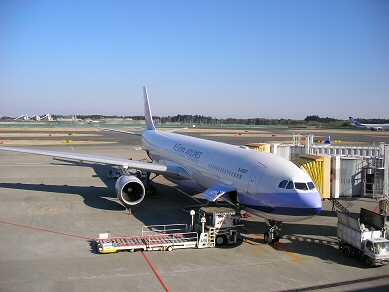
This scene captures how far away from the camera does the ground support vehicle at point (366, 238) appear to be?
13.1 meters

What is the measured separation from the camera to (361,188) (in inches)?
878

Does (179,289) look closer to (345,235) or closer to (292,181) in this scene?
(292,181)

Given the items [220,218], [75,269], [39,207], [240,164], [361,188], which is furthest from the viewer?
[361,188]

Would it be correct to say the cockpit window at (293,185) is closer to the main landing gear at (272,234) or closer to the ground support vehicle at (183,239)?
the main landing gear at (272,234)

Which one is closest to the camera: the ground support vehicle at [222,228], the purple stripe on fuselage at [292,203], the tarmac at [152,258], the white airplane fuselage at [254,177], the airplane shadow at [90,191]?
the tarmac at [152,258]

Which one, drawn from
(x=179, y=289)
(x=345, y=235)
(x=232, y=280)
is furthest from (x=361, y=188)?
(x=179, y=289)

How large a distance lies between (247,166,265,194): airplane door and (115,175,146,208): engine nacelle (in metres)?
6.77

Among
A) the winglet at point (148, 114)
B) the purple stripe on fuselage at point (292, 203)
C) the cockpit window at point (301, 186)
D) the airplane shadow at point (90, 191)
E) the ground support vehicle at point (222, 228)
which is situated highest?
the winglet at point (148, 114)

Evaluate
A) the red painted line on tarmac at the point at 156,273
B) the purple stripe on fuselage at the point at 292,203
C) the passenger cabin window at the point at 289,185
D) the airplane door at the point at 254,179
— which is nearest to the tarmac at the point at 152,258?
the red painted line on tarmac at the point at 156,273

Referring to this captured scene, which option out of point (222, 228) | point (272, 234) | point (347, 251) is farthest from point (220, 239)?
point (347, 251)

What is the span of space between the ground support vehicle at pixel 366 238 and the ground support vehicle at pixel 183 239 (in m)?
4.08

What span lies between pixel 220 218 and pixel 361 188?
11.2 meters

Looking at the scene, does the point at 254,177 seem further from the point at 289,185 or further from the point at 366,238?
the point at 366,238

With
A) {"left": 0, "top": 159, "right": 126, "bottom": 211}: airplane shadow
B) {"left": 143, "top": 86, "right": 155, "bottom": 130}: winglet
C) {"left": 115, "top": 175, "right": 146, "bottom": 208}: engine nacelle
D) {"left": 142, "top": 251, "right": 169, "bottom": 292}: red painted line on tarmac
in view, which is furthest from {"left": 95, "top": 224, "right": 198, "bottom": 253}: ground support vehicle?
{"left": 143, "top": 86, "right": 155, "bottom": 130}: winglet
